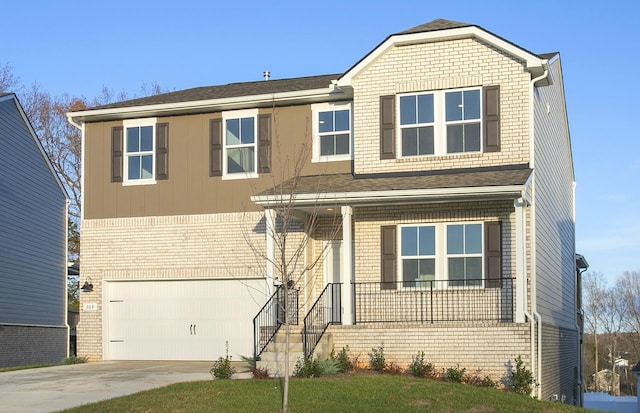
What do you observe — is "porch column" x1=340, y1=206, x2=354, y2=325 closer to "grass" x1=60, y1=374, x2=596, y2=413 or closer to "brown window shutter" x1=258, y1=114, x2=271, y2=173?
"grass" x1=60, y1=374, x2=596, y2=413

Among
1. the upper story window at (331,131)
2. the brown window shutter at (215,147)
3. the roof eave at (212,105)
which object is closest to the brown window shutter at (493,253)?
the upper story window at (331,131)

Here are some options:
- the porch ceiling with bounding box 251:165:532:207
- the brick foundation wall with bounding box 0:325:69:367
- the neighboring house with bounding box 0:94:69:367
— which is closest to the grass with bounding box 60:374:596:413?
the porch ceiling with bounding box 251:165:532:207

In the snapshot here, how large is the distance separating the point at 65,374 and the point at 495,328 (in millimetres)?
8805

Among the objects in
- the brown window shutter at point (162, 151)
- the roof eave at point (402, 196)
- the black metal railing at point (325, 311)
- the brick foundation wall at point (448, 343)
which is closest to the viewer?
the brick foundation wall at point (448, 343)

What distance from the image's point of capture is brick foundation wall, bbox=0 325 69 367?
27.1 meters

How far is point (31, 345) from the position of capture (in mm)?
28703

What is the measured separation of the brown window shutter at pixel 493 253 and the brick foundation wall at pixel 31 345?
15.8 meters

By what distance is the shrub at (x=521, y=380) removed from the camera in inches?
631

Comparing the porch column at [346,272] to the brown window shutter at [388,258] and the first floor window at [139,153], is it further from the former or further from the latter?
the first floor window at [139,153]

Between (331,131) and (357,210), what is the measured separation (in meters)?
2.33

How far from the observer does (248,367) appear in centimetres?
1839

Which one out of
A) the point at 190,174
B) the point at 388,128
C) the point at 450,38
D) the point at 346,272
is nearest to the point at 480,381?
the point at 346,272

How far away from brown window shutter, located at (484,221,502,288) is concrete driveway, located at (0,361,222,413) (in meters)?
6.02

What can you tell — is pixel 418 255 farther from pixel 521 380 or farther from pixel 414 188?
pixel 521 380
